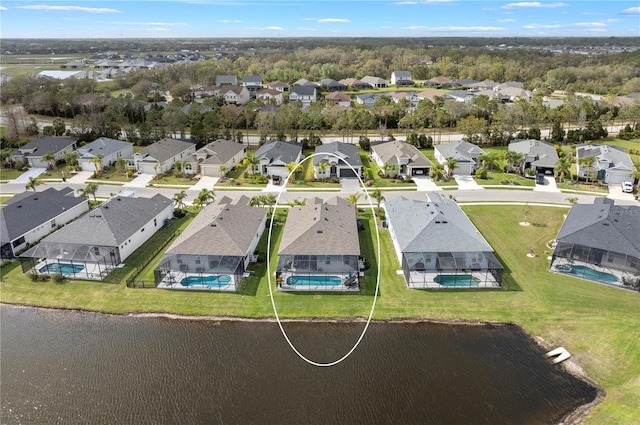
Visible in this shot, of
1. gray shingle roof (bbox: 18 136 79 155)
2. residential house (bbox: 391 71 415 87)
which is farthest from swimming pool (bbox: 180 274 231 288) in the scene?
residential house (bbox: 391 71 415 87)

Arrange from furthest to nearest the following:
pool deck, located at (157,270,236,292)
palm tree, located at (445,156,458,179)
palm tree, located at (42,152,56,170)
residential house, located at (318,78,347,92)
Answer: residential house, located at (318,78,347,92)
palm tree, located at (42,152,56,170)
palm tree, located at (445,156,458,179)
pool deck, located at (157,270,236,292)

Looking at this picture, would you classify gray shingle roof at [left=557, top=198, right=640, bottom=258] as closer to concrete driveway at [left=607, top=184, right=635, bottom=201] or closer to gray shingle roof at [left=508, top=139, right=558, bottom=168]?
concrete driveway at [left=607, top=184, right=635, bottom=201]

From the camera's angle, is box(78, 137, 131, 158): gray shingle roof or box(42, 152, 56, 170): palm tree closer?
box(42, 152, 56, 170): palm tree

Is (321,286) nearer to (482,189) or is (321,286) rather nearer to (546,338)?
(546,338)

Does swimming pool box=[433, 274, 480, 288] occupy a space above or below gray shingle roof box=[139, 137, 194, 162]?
below

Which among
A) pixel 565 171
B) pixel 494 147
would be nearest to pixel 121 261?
pixel 565 171

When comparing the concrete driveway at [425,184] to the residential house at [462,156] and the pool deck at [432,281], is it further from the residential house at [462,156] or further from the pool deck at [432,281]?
the pool deck at [432,281]

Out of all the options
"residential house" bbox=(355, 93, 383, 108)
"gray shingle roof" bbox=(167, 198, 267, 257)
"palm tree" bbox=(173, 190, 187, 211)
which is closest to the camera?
"gray shingle roof" bbox=(167, 198, 267, 257)

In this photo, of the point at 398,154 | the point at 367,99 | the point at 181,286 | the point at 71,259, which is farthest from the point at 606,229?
the point at 367,99
